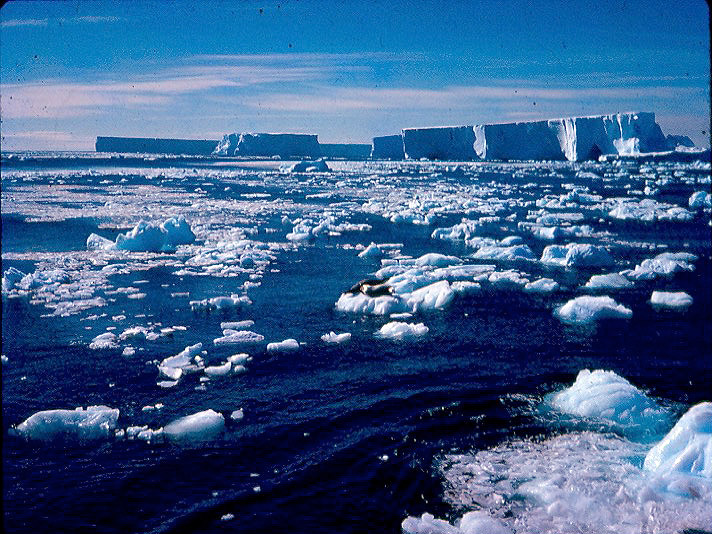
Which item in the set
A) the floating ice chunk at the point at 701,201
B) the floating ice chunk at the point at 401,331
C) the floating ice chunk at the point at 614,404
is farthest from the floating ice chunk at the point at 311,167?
the floating ice chunk at the point at 614,404

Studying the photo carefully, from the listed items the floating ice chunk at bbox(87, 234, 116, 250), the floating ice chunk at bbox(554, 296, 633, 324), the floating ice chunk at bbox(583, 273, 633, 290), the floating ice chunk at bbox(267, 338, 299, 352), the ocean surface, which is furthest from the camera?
the floating ice chunk at bbox(87, 234, 116, 250)

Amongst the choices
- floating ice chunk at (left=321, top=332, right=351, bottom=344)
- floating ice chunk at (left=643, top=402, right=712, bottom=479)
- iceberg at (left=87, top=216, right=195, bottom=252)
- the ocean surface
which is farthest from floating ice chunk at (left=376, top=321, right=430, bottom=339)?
iceberg at (left=87, top=216, right=195, bottom=252)

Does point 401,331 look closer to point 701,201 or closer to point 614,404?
point 614,404

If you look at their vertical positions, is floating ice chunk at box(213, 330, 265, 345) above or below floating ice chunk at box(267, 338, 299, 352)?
above

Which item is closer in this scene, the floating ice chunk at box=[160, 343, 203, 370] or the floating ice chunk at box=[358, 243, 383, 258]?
the floating ice chunk at box=[160, 343, 203, 370]

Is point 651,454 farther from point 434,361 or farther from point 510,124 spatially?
point 510,124

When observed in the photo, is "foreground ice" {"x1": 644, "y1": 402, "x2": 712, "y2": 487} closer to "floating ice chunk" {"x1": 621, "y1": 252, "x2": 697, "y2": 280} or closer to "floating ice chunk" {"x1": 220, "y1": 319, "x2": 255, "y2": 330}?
"floating ice chunk" {"x1": 220, "y1": 319, "x2": 255, "y2": 330}

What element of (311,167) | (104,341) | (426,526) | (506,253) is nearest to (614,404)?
(426,526)

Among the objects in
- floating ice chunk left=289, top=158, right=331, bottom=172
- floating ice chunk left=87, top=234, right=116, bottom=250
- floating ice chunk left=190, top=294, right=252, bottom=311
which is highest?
floating ice chunk left=289, top=158, right=331, bottom=172
